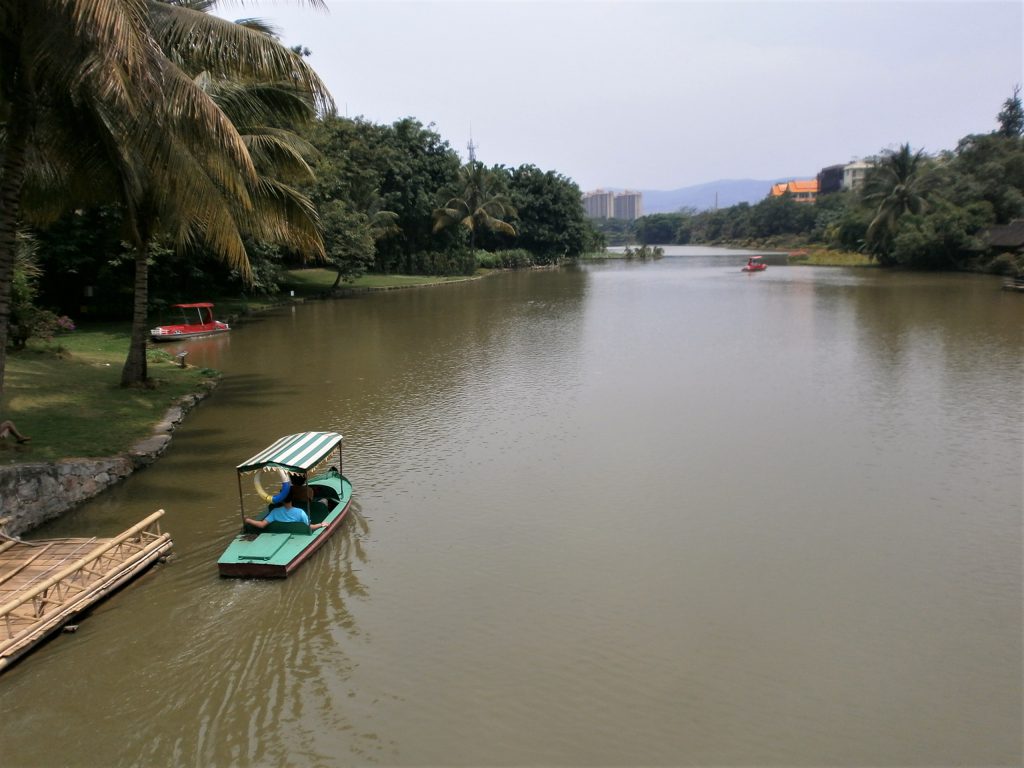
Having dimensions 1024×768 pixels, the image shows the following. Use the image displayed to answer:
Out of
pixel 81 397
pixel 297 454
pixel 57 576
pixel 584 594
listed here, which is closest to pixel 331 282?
pixel 81 397

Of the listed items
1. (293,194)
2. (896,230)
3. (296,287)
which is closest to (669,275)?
(896,230)

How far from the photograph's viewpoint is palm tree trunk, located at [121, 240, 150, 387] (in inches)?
653

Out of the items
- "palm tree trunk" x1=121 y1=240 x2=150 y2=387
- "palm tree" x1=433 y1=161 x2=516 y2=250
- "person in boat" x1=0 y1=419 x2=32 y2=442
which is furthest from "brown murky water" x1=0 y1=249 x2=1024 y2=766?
"palm tree" x1=433 y1=161 x2=516 y2=250

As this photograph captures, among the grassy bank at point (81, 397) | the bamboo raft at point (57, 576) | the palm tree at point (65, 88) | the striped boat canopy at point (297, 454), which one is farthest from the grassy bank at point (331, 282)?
the bamboo raft at point (57, 576)

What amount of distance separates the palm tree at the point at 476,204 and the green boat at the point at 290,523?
4940 cm

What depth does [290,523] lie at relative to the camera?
31.1 ft

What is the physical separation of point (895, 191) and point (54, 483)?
2610 inches

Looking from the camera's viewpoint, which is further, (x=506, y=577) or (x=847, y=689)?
(x=506, y=577)

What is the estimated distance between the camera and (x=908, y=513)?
35.6 feet

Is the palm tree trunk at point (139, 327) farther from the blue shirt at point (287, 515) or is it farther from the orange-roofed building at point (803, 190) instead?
the orange-roofed building at point (803, 190)

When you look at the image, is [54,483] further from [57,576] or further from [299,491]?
[299,491]

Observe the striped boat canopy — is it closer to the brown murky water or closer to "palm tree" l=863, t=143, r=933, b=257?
the brown murky water

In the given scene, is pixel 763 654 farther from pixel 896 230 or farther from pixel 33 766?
pixel 896 230

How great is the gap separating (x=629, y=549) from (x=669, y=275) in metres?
56.7
